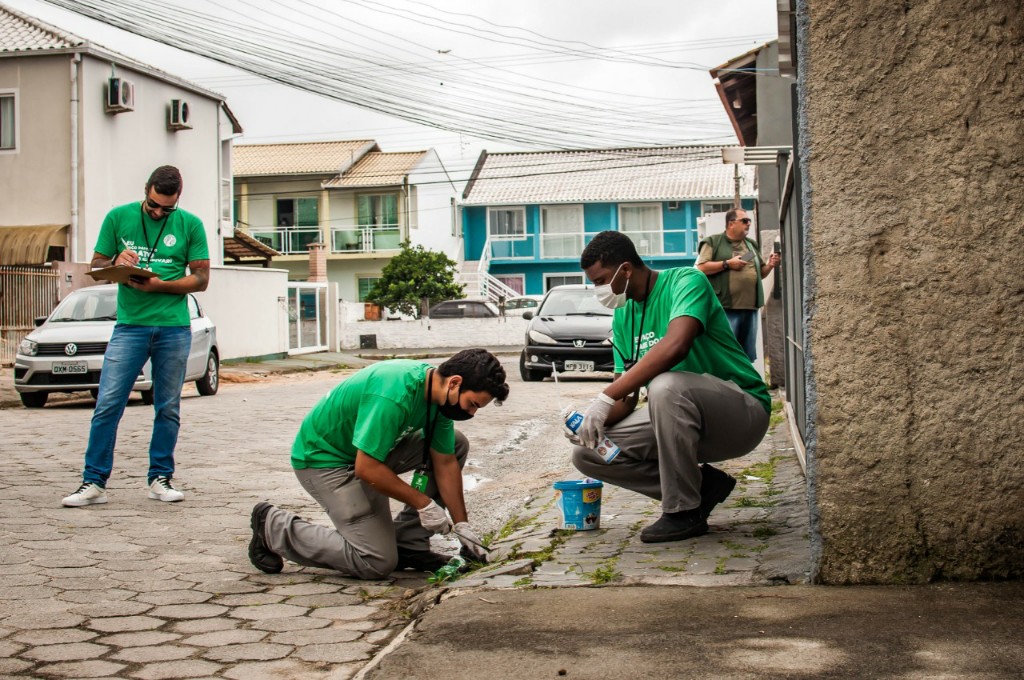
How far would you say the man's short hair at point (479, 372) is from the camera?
184 inches

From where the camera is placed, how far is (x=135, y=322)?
6.84 meters

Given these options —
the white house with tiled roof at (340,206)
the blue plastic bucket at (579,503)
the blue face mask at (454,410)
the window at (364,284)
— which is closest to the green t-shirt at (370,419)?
the blue face mask at (454,410)

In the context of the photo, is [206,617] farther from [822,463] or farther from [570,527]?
[822,463]

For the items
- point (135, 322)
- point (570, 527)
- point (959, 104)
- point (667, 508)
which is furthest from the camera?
point (135, 322)

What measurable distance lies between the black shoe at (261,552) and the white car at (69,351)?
376 inches

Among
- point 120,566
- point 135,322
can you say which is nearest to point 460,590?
point 120,566

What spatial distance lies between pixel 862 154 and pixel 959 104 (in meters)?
0.35

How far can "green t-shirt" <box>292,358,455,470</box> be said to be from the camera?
4758mm

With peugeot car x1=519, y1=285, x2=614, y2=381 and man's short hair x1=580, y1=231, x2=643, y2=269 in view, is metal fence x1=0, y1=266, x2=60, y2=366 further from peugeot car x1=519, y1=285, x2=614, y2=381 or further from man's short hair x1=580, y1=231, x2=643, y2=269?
man's short hair x1=580, y1=231, x2=643, y2=269

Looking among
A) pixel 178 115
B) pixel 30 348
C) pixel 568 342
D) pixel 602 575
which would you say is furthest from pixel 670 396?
pixel 178 115

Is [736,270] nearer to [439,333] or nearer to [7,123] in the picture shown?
[7,123]

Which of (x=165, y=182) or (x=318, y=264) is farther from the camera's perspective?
(x=318, y=264)

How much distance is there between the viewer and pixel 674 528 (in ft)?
16.8

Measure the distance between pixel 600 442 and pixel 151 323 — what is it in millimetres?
3050
